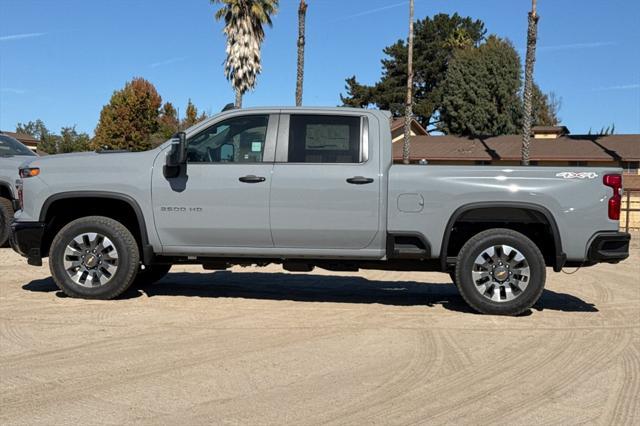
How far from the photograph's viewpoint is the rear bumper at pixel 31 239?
6.95m

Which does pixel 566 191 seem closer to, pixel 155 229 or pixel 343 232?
pixel 343 232

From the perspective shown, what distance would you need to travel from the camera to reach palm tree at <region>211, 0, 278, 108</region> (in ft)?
104

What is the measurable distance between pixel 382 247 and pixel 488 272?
111 centimetres

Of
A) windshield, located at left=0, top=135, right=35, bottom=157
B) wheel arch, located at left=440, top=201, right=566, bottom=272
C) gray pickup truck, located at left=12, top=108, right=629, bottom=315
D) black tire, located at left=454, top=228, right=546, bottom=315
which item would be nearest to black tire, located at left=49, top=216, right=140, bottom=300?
gray pickup truck, located at left=12, top=108, right=629, bottom=315

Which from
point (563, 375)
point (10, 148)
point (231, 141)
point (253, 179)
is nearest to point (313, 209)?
point (253, 179)

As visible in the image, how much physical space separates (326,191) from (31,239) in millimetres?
3262

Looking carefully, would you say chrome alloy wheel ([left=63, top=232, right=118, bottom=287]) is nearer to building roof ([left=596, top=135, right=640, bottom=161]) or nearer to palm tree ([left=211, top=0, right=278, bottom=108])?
palm tree ([left=211, top=0, right=278, bottom=108])

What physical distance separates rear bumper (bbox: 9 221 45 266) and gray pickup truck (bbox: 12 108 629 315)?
1 cm

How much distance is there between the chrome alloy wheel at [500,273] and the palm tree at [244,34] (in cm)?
2664

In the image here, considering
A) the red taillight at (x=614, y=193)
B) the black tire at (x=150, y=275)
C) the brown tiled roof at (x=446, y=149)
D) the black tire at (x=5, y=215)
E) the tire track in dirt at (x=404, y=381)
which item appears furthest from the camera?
the brown tiled roof at (x=446, y=149)

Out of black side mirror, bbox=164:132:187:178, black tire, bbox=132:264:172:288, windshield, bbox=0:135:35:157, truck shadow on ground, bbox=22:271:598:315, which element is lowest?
truck shadow on ground, bbox=22:271:598:315

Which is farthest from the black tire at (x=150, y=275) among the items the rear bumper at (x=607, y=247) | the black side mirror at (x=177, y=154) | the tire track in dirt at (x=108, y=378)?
the rear bumper at (x=607, y=247)

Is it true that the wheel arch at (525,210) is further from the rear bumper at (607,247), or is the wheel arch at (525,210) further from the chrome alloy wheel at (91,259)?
the chrome alloy wheel at (91,259)

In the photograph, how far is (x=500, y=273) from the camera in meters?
6.54
